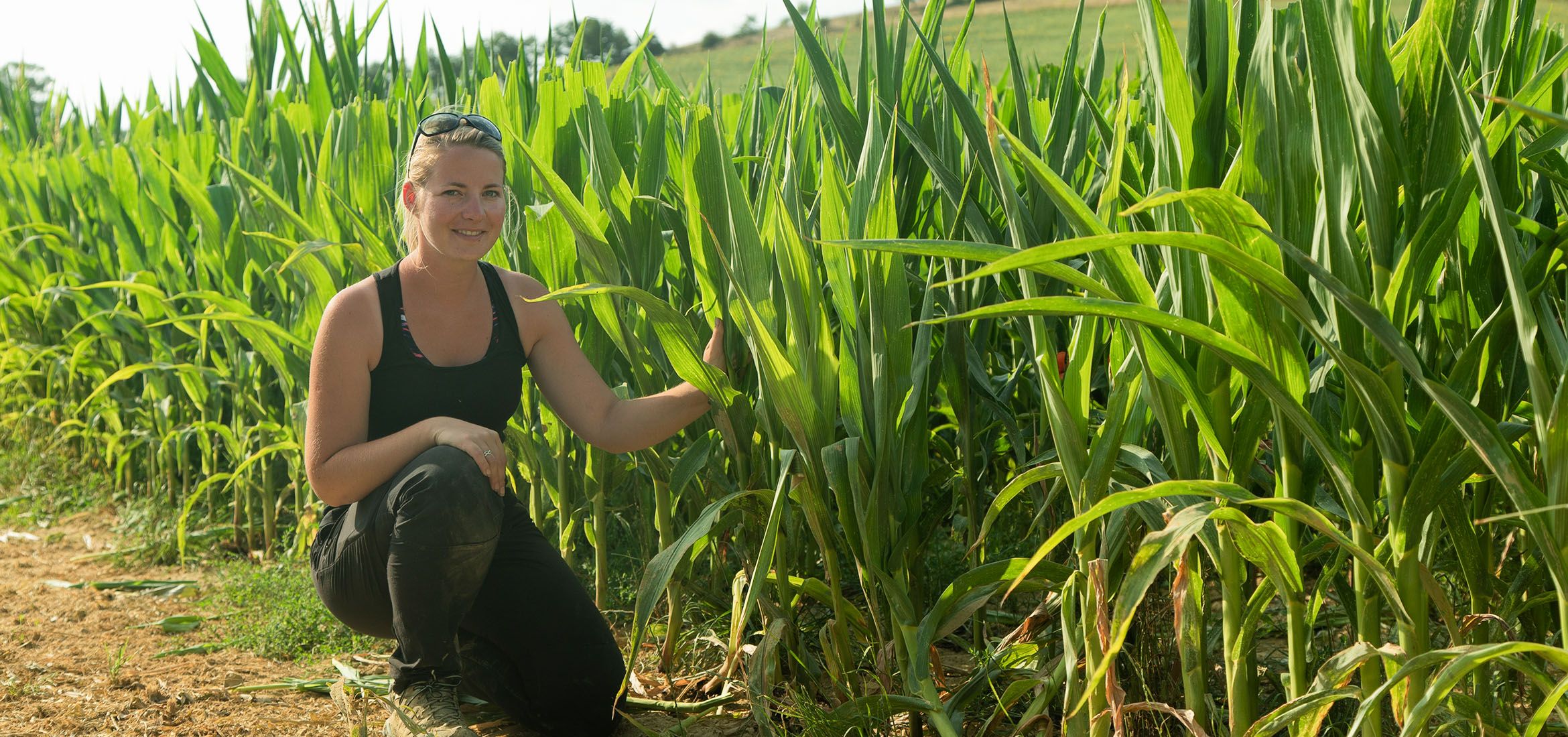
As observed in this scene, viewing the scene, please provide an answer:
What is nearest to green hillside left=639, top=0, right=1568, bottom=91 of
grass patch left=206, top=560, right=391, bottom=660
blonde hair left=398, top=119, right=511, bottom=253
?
grass patch left=206, top=560, right=391, bottom=660

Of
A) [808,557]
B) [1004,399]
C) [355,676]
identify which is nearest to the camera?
[1004,399]

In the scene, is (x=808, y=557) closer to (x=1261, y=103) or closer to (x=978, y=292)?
(x=978, y=292)

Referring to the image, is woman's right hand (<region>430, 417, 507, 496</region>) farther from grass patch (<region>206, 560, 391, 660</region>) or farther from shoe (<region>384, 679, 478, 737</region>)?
grass patch (<region>206, 560, 391, 660</region>)

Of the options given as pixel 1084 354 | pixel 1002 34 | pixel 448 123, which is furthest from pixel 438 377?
pixel 1002 34

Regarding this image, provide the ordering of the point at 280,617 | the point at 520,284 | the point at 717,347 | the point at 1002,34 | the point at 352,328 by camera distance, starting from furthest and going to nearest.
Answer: the point at 1002,34, the point at 280,617, the point at 520,284, the point at 352,328, the point at 717,347

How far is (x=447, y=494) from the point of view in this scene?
1.51m

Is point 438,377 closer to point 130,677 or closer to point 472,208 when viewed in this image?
point 472,208

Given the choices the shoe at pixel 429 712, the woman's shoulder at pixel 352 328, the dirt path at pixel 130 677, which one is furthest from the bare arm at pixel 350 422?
the dirt path at pixel 130 677

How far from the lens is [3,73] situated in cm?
522

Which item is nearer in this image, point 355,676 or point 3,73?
point 355,676

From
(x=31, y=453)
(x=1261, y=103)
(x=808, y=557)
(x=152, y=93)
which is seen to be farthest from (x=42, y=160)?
(x=1261, y=103)

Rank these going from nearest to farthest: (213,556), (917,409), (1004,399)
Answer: (917,409) → (1004,399) → (213,556)

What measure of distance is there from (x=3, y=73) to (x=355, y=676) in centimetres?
483

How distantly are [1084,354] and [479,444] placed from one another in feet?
2.76
